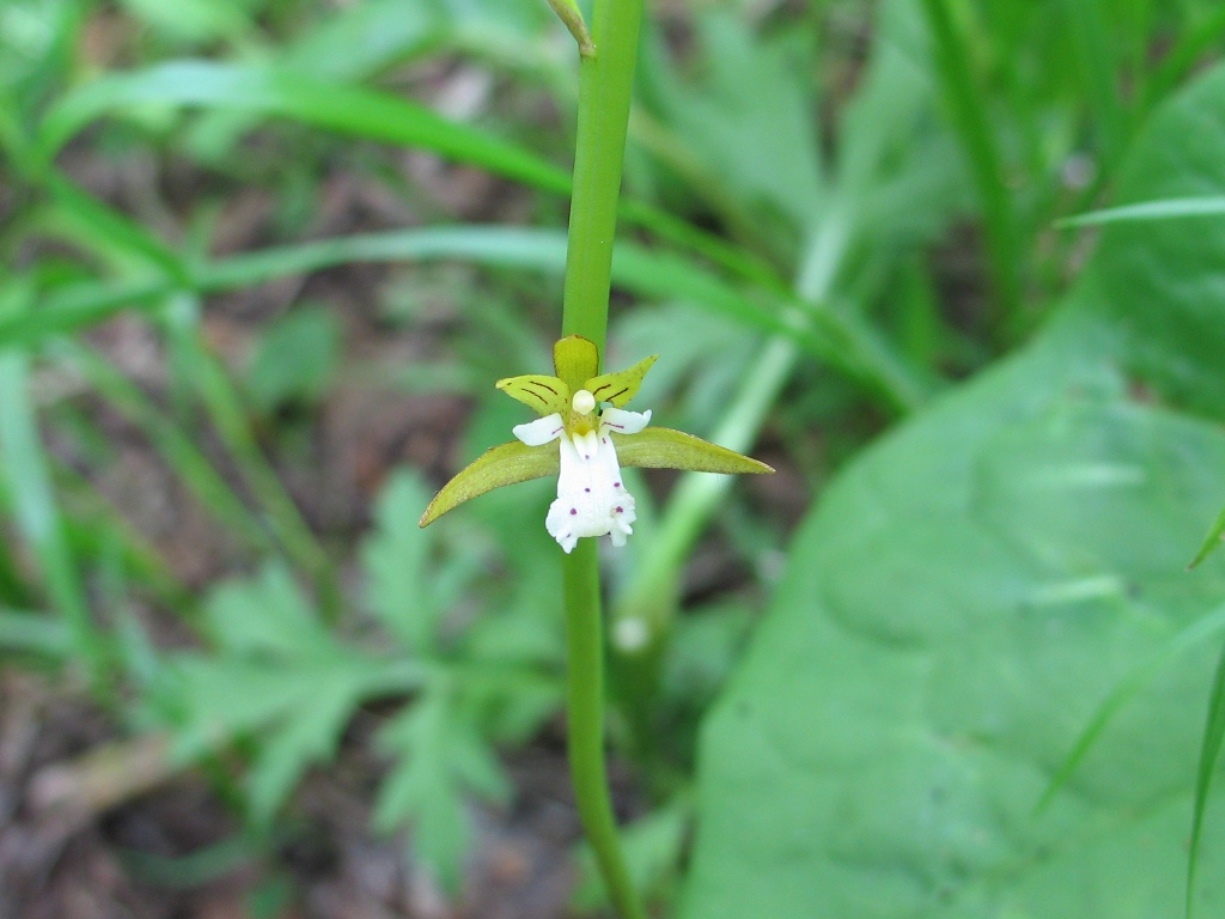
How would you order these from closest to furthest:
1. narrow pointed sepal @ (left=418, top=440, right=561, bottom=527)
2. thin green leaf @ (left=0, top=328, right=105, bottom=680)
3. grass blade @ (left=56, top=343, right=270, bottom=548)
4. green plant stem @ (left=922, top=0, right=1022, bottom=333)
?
narrow pointed sepal @ (left=418, top=440, right=561, bottom=527), green plant stem @ (left=922, top=0, right=1022, bottom=333), thin green leaf @ (left=0, top=328, right=105, bottom=680), grass blade @ (left=56, top=343, right=270, bottom=548)

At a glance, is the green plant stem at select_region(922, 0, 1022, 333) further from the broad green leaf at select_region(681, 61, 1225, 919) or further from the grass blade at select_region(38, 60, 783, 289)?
the grass blade at select_region(38, 60, 783, 289)

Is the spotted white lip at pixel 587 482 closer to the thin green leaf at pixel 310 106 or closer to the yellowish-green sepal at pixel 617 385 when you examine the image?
the yellowish-green sepal at pixel 617 385

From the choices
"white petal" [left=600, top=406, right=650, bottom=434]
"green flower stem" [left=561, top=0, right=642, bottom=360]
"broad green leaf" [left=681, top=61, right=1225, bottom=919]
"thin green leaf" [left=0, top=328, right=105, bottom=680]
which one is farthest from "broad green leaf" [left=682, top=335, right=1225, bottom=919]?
"thin green leaf" [left=0, top=328, right=105, bottom=680]

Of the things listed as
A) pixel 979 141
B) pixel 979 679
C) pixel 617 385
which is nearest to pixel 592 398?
pixel 617 385

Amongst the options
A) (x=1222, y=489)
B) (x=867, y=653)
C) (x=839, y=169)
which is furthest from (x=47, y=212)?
(x=1222, y=489)

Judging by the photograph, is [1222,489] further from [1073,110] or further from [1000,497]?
[1073,110]

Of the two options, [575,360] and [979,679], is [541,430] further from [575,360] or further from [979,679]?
[979,679]

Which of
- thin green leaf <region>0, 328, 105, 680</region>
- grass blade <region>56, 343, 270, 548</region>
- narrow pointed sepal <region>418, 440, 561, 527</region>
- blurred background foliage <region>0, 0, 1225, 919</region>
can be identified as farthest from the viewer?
grass blade <region>56, 343, 270, 548</region>
